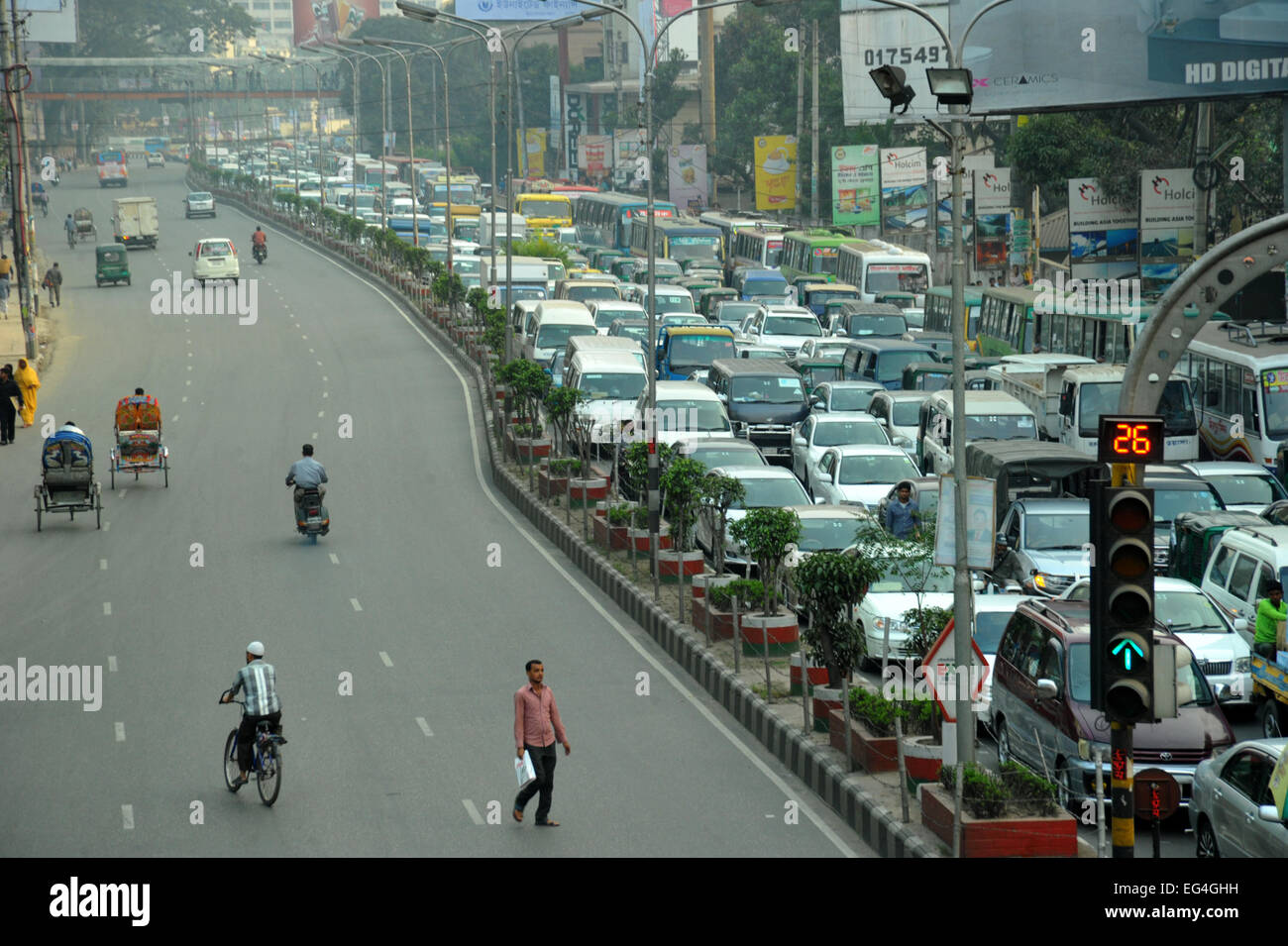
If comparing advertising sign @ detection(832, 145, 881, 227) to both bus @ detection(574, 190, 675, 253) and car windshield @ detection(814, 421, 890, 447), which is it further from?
car windshield @ detection(814, 421, 890, 447)

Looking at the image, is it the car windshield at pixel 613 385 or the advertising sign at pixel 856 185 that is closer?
the car windshield at pixel 613 385

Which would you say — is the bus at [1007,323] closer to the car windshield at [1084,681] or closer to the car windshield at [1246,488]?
the car windshield at [1246,488]

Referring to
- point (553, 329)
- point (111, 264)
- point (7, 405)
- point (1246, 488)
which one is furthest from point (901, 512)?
point (111, 264)

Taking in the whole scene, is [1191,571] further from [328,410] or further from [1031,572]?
[328,410]

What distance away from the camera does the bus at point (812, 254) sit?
62.2 m

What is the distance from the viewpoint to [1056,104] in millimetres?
38469

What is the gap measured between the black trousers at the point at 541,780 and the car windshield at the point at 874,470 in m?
13.2

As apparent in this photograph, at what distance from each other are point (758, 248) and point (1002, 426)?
133 feet

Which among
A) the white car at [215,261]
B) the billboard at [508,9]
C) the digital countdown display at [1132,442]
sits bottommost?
the digital countdown display at [1132,442]

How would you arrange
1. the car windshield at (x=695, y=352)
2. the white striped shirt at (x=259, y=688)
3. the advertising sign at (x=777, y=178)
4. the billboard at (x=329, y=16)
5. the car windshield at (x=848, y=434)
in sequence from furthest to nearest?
the billboard at (x=329, y=16) → the advertising sign at (x=777, y=178) → the car windshield at (x=695, y=352) → the car windshield at (x=848, y=434) → the white striped shirt at (x=259, y=688)

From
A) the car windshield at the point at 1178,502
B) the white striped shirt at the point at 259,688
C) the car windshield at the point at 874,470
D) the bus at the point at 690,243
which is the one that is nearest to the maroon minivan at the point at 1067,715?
the white striped shirt at the point at 259,688

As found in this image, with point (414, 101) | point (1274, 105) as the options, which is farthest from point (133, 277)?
point (414, 101)

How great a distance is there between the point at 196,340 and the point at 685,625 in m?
34.0

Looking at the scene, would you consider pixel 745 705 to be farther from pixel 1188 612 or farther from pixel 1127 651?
pixel 1127 651
